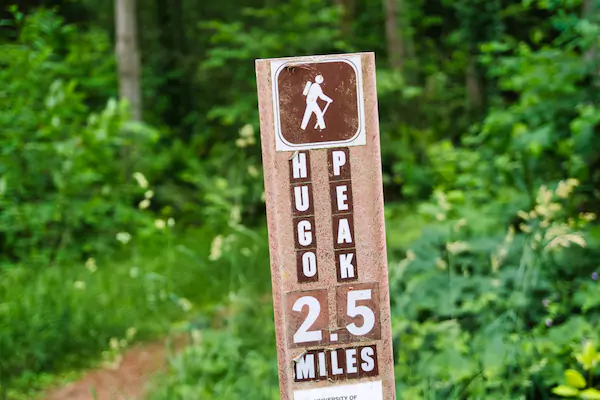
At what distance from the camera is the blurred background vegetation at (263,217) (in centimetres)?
345

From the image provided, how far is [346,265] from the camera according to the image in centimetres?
188

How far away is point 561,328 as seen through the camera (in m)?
3.24

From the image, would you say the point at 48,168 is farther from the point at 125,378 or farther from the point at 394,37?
the point at 394,37

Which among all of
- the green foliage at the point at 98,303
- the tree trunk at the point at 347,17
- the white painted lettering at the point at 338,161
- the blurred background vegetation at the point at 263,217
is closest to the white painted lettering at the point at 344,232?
the white painted lettering at the point at 338,161

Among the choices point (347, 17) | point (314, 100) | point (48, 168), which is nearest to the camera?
point (314, 100)

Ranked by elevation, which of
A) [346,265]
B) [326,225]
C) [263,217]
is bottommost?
[263,217]

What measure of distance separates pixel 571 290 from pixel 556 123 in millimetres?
Answer: 1240

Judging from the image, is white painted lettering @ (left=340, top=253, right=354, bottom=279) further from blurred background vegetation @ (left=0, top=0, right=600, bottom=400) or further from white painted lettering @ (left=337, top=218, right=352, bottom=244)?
blurred background vegetation @ (left=0, top=0, right=600, bottom=400)

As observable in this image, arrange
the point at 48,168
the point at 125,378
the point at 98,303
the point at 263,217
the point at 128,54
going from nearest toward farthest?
the point at 125,378 → the point at 98,303 → the point at 48,168 → the point at 128,54 → the point at 263,217

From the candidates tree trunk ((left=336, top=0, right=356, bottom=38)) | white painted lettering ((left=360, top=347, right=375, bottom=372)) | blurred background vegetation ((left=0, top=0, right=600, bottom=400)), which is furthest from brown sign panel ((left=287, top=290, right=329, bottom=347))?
tree trunk ((left=336, top=0, right=356, bottom=38))

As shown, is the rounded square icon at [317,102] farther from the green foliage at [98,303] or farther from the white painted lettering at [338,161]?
Answer: the green foliage at [98,303]

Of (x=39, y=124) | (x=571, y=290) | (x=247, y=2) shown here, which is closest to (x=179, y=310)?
(x=39, y=124)

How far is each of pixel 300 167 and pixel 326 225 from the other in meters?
0.17

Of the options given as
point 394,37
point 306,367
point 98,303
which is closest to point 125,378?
point 98,303
